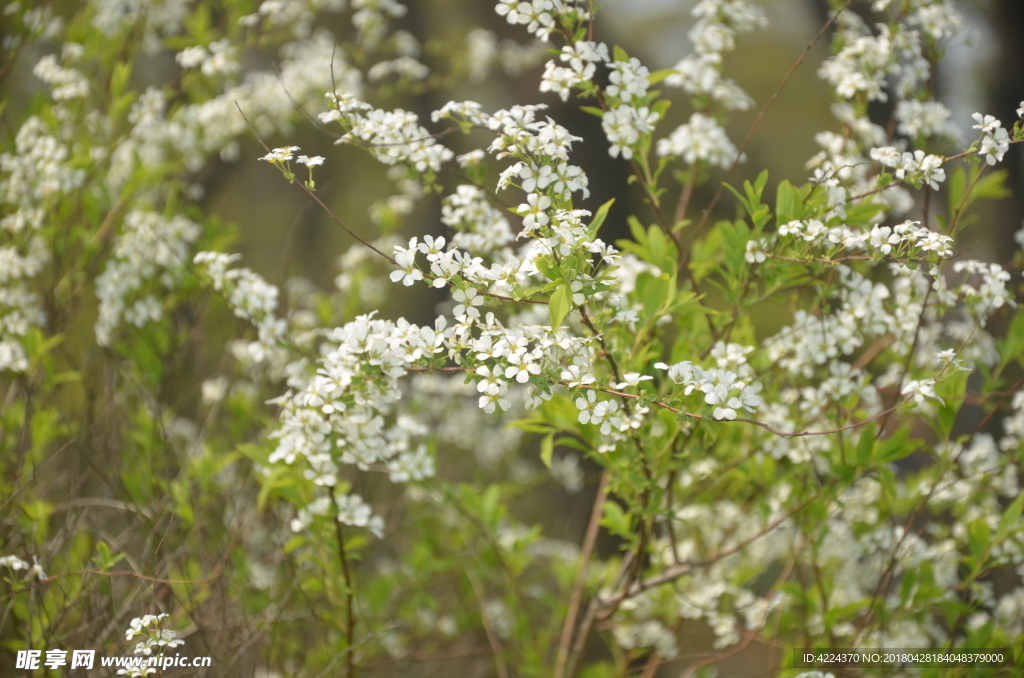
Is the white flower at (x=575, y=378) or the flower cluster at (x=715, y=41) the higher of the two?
the flower cluster at (x=715, y=41)

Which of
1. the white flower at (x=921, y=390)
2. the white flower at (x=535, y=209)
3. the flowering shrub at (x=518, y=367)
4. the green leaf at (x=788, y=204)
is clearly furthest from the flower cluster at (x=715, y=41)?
the white flower at (x=921, y=390)

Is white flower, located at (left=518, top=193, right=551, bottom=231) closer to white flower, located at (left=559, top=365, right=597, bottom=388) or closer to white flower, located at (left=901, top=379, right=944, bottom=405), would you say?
white flower, located at (left=559, top=365, right=597, bottom=388)

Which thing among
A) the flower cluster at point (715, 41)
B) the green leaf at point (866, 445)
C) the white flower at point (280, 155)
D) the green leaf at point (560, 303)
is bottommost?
the green leaf at point (866, 445)

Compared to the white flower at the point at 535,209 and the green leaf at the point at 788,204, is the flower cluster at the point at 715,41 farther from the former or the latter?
the white flower at the point at 535,209

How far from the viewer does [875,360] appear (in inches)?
87.1

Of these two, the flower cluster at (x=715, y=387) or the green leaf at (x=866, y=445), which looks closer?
the flower cluster at (x=715, y=387)

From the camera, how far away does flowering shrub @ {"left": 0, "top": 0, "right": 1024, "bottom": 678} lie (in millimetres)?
1435

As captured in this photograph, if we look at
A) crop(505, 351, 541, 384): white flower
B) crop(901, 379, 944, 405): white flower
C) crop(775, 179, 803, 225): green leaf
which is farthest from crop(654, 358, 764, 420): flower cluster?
crop(775, 179, 803, 225): green leaf

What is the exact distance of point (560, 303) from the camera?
1.26 meters

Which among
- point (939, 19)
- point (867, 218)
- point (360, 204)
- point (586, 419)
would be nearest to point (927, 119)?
point (939, 19)

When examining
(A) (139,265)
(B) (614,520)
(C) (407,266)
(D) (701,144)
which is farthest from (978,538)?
(A) (139,265)

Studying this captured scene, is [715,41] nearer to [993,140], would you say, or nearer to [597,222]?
[993,140]

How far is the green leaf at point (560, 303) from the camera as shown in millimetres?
1253

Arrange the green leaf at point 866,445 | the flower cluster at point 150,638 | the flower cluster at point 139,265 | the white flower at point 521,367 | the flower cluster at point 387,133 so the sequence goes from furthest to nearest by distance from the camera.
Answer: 1. the flower cluster at point 139,265
2. the green leaf at point 866,445
3. the flower cluster at point 387,133
4. the flower cluster at point 150,638
5. the white flower at point 521,367
